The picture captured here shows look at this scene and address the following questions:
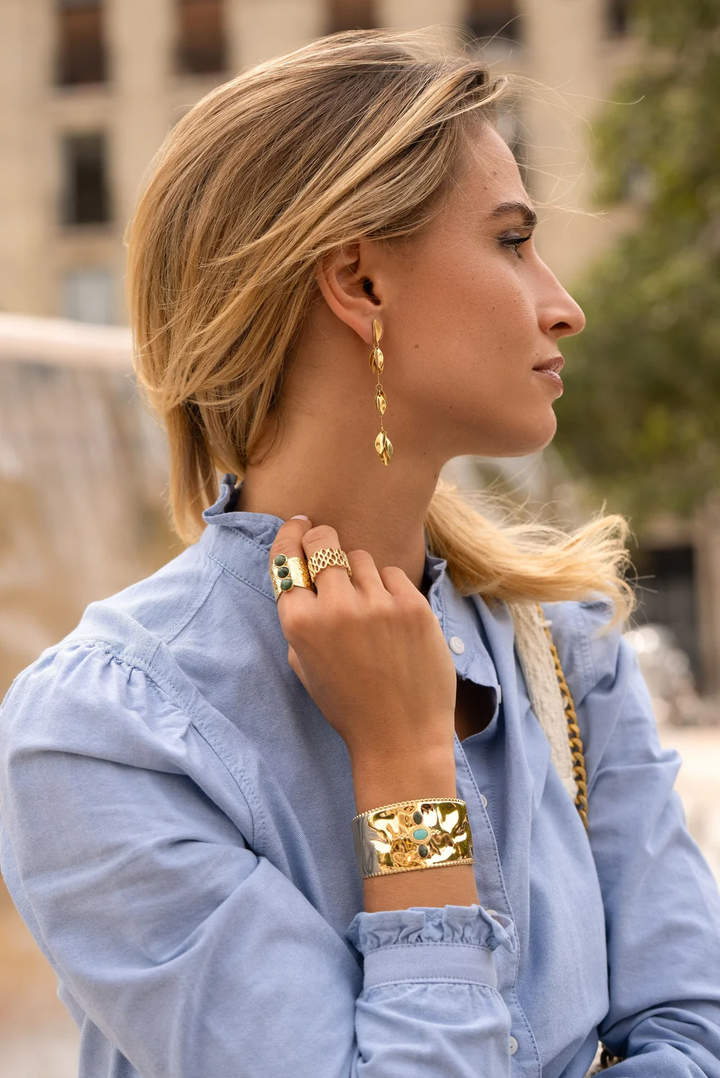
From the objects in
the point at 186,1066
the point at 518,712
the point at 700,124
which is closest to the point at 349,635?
the point at 518,712

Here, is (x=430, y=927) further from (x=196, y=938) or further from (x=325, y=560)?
(x=325, y=560)

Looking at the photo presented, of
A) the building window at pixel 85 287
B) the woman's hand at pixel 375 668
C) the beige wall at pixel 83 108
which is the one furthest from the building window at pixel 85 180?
the woman's hand at pixel 375 668

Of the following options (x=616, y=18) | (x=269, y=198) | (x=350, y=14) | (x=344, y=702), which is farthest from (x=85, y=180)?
(x=344, y=702)

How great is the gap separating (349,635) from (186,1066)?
0.47 m

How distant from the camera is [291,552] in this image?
1.48m

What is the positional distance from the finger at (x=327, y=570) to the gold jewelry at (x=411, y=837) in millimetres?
249

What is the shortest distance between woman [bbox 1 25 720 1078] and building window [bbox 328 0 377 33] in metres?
25.9

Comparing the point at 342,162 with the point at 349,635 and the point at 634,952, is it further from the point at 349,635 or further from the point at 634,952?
the point at 634,952

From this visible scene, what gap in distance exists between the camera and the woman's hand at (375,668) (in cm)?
137

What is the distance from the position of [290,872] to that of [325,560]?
0.35 meters

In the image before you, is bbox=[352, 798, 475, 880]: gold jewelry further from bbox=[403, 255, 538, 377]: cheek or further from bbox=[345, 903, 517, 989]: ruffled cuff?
bbox=[403, 255, 538, 377]: cheek

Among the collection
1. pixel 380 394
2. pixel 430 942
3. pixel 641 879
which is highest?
pixel 380 394

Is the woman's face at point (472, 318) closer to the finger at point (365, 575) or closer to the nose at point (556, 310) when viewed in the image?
the nose at point (556, 310)

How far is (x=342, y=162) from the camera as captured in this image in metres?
1.46
